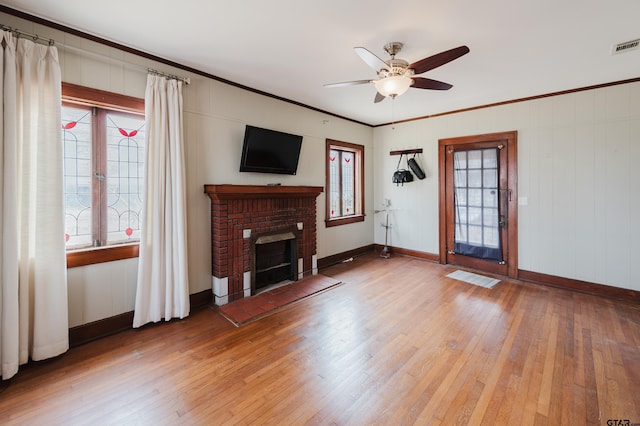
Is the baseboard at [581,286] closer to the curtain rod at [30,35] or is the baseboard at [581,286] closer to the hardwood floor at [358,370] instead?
the hardwood floor at [358,370]

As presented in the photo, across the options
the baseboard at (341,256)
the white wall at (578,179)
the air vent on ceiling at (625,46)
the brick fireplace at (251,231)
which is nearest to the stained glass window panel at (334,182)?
the baseboard at (341,256)

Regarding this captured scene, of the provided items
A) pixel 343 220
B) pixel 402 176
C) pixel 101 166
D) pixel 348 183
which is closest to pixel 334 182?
pixel 348 183

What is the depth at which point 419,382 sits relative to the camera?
208 centimetres

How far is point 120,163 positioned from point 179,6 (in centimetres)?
160

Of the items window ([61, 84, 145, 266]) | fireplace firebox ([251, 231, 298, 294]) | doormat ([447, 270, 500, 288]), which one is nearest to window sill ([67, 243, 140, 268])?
window ([61, 84, 145, 266])

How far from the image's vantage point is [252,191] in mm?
3549

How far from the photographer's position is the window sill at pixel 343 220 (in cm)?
523

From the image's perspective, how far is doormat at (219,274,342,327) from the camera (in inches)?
124

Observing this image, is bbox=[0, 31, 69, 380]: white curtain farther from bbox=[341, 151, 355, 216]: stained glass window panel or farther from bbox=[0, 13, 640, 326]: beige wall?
bbox=[341, 151, 355, 216]: stained glass window panel

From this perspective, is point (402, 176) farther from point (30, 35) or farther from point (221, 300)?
point (30, 35)

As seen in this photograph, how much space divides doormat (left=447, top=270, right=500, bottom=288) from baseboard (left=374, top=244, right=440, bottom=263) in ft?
→ 2.08

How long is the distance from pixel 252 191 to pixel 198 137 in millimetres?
896

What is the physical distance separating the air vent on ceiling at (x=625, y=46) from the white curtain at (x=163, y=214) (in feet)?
14.6

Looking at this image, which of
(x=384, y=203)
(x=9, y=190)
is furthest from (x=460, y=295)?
(x=9, y=190)
